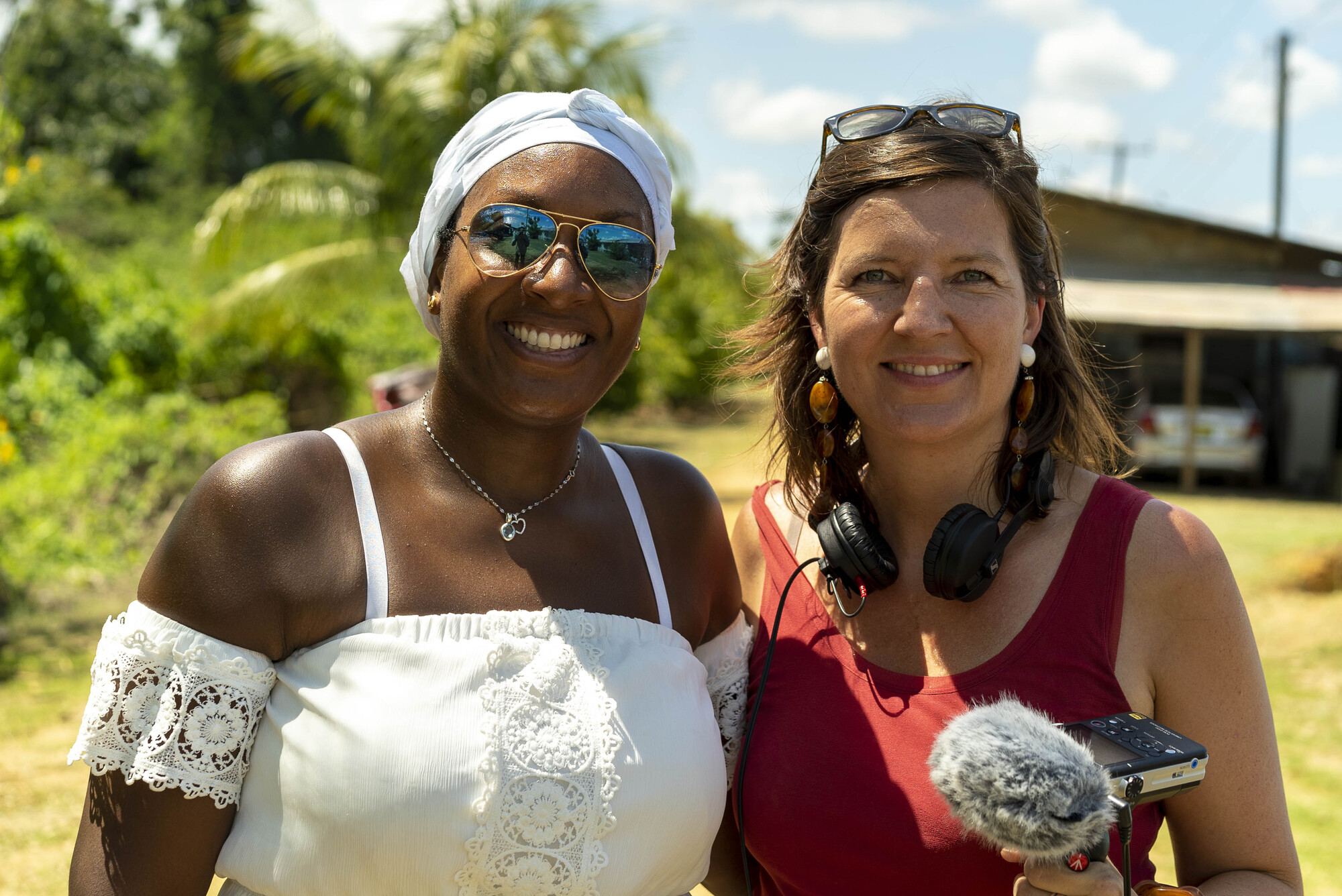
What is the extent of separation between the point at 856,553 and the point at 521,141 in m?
1.15

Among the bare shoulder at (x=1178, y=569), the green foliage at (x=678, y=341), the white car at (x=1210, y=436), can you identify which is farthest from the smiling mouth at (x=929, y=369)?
the green foliage at (x=678, y=341)

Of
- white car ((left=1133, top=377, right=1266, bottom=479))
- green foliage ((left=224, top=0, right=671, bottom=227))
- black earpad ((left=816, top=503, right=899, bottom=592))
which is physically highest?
green foliage ((left=224, top=0, right=671, bottom=227))

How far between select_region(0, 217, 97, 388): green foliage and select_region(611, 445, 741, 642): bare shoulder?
317 inches

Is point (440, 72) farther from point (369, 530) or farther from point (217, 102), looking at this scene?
point (217, 102)

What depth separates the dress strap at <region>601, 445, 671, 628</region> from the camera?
2350 mm

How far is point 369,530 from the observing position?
6.69 ft

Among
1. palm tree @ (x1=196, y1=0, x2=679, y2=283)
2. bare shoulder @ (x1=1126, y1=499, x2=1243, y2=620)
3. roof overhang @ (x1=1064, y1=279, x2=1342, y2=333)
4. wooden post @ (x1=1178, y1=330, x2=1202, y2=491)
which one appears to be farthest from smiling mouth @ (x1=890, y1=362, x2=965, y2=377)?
wooden post @ (x1=1178, y1=330, x2=1202, y2=491)

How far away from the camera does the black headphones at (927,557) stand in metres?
2.31

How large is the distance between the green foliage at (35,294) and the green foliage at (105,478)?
0.93 meters

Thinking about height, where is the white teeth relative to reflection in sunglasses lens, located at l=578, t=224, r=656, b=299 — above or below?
below

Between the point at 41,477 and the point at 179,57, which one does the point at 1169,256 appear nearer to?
the point at 41,477

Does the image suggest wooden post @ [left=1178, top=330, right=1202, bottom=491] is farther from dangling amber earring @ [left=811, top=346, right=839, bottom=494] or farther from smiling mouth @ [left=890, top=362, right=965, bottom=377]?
smiling mouth @ [left=890, top=362, right=965, bottom=377]

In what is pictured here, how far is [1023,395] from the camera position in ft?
8.24

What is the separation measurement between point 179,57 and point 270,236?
27135mm
